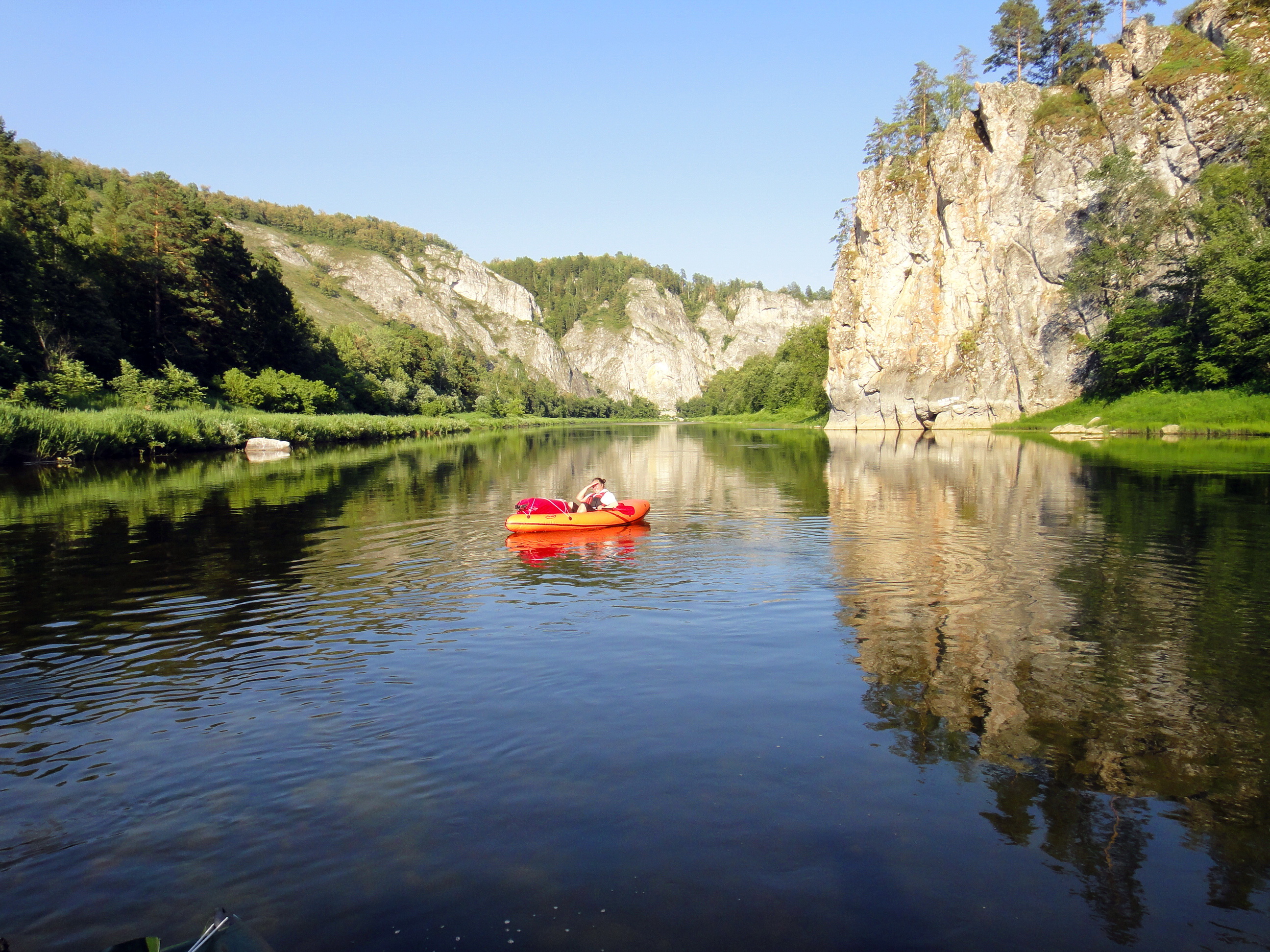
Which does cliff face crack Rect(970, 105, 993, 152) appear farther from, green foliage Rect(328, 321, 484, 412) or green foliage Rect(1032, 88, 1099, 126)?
green foliage Rect(328, 321, 484, 412)

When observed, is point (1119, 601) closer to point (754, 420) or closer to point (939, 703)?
point (939, 703)

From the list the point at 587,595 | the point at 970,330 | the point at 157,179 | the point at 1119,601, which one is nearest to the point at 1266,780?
the point at 1119,601

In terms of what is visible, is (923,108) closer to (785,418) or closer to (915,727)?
(785,418)

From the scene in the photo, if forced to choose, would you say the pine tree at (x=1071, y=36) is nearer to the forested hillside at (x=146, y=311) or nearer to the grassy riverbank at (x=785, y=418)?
the grassy riverbank at (x=785, y=418)

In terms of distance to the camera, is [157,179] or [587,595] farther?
[157,179]

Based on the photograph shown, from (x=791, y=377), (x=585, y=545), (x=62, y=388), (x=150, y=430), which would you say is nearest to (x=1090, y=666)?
A: (x=585, y=545)

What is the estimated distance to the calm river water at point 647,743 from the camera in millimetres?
4586

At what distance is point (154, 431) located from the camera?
4334cm

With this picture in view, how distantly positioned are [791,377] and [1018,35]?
49360 millimetres

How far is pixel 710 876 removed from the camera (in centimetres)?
484

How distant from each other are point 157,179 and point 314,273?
13125 cm

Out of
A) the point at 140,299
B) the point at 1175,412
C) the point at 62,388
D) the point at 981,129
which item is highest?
the point at 981,129

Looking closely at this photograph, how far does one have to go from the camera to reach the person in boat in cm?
1923

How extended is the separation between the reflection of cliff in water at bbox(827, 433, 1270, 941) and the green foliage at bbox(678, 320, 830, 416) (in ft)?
239
